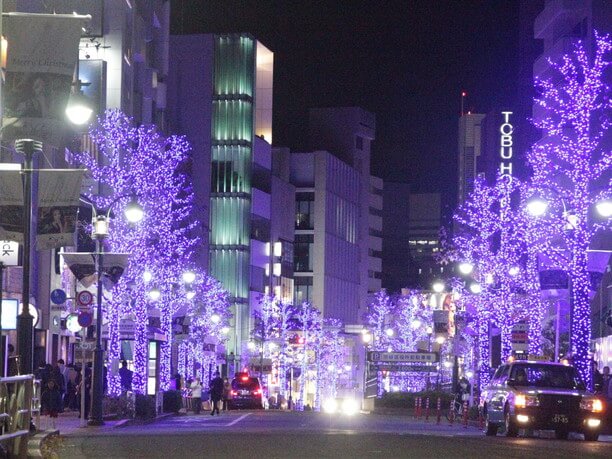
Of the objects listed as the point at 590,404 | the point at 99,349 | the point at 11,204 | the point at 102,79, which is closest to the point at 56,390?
the point at 99,349

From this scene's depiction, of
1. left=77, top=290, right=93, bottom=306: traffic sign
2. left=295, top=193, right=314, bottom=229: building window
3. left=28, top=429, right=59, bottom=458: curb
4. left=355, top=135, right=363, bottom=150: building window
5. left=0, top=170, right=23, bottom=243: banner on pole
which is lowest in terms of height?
left=28, top=429, right=59, bottom=458: curb

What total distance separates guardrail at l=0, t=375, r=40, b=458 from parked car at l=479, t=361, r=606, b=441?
1413 cm

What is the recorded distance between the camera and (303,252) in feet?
495

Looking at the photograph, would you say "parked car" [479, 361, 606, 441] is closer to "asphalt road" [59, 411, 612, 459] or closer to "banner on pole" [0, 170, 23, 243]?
"asphalt road" [59, 411, 612, 459]

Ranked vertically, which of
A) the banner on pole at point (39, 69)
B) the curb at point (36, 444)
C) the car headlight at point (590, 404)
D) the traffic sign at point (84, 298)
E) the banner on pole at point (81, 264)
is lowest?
the curb at point (36, 444)

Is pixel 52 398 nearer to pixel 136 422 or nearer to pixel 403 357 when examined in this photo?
pixel 136 422

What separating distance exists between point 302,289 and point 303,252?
155 inches

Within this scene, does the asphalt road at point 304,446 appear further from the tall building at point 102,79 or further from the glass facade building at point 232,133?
the glass facade building at point 232,133

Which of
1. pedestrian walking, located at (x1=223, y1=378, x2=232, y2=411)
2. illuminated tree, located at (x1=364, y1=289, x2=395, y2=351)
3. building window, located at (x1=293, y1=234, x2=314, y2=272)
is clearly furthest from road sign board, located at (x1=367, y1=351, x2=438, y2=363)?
building window, located at (x1=293, y1=234, x2=314, y2=272)

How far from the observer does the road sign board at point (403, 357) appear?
3007 inches

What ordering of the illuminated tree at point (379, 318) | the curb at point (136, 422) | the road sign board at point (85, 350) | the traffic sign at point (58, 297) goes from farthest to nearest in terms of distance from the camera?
1. the illuminated tree at point (379, 318)
2. the traffic sign at point (58, 297)
3. the curb at point (136, 422)
4. the road sign board at point (85, 350)

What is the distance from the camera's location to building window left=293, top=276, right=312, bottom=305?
14962 cm

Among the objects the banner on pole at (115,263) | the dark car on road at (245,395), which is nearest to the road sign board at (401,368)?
the dark car on road at (245,395)

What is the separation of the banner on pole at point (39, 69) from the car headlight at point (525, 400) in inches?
541
